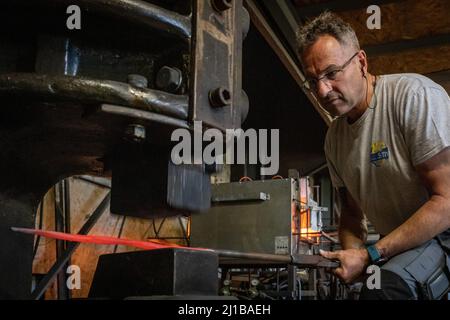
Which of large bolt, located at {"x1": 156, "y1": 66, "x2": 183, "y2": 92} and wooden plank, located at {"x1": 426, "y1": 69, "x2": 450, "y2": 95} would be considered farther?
wooden plank, located at {"x1": 426, "y1": 69, "x2": 450, "y2": 95}

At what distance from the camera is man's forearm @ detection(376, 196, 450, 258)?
1.61 meters

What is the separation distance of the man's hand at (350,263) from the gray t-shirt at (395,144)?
26cm

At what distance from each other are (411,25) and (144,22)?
292cm

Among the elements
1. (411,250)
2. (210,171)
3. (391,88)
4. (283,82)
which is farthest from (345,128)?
(283,82)

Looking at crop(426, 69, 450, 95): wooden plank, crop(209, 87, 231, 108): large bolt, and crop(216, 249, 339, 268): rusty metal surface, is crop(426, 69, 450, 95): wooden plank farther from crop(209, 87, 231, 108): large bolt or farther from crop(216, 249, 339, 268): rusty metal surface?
crop(209, 87, 231, 108): large bolt

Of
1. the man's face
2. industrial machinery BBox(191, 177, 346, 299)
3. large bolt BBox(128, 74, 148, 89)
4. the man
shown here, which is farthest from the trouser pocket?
industrial machinery BBox(191, 177, 346, 299)

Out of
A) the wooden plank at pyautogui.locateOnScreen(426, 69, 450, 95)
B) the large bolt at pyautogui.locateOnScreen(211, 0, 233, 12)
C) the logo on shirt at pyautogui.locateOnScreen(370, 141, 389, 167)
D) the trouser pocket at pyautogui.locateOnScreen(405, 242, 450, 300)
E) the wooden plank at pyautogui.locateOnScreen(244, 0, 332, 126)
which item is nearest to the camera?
the large bolt at pyautogui.locateOnScreen(211, 0, 233, 12)

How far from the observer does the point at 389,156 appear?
177 centimetres

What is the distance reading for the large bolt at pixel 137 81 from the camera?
0.88 meters

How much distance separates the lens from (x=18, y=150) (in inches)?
38.8

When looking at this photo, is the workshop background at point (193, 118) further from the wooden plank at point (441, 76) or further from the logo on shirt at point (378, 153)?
the logo on shirt at point (378, 153)

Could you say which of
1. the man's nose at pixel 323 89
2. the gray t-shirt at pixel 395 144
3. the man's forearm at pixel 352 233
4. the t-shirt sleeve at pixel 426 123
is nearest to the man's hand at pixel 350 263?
the gray t-shirt at pixel 395 144
